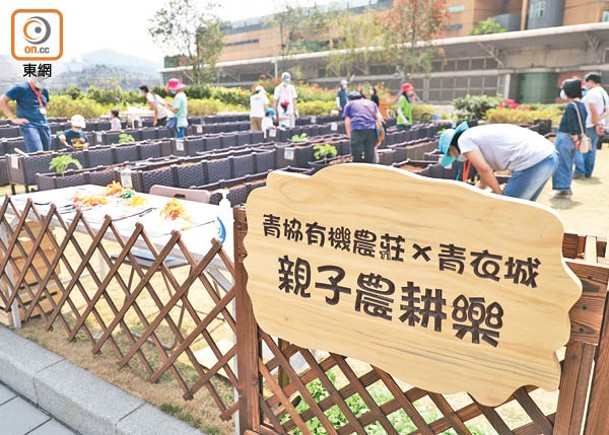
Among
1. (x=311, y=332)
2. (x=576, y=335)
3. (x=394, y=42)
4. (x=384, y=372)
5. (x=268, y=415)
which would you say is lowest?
(x=268, y=415)

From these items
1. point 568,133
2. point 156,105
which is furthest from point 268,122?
point 568,133

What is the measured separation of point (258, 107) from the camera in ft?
37.6

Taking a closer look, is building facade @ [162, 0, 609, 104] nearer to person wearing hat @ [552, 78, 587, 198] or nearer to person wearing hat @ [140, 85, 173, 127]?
person wearing hat @ [552, 78, 587, 198]

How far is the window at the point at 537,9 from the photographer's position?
98.7 feet

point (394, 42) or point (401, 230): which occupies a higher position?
point (394, 42)

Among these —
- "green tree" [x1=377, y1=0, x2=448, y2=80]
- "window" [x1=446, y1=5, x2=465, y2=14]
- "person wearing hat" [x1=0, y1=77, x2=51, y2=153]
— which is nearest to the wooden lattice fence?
"person wearing hat" [x1=0, y1=77, x2=51, y2=153]

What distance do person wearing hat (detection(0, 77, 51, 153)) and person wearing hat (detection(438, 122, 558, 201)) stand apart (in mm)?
6137

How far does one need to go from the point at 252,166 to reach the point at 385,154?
2.32m

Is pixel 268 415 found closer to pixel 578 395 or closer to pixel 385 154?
pixel 578 395

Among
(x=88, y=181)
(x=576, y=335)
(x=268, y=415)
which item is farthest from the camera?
(x=88, y=181)

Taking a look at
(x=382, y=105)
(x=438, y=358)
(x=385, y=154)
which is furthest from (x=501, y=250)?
(x=382, y=105)

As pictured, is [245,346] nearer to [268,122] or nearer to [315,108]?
[268,122]

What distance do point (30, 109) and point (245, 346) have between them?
21.6ft

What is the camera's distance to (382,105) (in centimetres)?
1986
